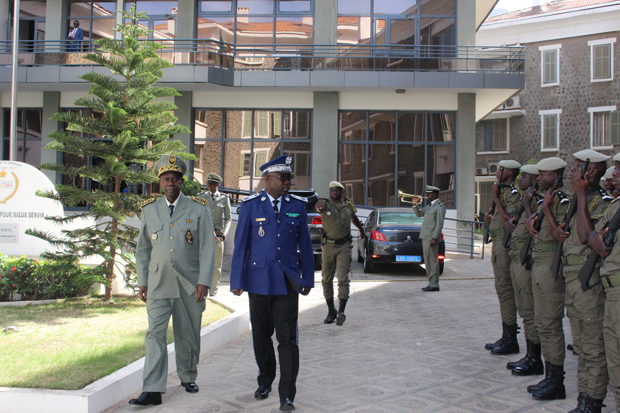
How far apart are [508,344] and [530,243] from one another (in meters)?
Result: 1.50

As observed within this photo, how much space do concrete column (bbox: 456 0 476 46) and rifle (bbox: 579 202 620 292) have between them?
57.3 ft

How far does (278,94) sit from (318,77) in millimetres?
1801

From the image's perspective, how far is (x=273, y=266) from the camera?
15.6 ft

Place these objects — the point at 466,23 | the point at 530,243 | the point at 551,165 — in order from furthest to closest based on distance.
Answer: the point at 466,23 → the point at 530,243 → the point at 551,165

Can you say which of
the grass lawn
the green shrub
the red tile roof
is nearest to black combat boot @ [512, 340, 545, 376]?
the grass lawn

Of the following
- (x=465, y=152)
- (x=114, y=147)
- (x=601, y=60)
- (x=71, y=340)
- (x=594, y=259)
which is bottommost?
(x=71, y=340)

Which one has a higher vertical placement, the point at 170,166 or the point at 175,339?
the point at 170,166

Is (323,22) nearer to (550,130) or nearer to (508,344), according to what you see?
Result: (508,344)

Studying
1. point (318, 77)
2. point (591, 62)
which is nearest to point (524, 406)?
point (318, 77)

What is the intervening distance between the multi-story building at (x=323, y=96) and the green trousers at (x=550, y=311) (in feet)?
49.7

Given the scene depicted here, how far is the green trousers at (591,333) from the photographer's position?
14.2 ft

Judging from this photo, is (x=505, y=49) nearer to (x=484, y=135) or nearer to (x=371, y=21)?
(x=371, y=21)

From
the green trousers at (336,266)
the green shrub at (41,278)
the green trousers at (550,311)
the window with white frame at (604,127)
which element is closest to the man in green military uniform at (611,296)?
the green trousers at (550,311)

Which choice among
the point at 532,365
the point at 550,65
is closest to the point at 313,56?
the point at 532,365
